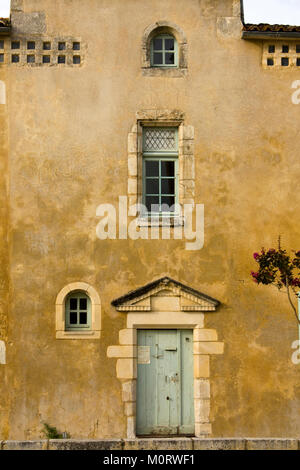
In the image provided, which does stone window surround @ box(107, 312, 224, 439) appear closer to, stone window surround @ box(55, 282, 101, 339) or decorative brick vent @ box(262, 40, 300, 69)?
stone window surround @ box(55, 282, 101, 339)

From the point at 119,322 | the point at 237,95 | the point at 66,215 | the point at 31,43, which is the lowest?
the point at 119,322

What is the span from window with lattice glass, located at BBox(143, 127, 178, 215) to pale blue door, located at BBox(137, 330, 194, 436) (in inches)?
82.7

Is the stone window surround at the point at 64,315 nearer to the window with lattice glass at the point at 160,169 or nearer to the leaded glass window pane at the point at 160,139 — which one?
the window with lattice glass at the point at 160,169

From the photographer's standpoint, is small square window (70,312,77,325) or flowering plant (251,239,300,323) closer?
flowering plant (251,239,300,323)

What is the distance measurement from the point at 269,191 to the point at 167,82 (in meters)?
2.45

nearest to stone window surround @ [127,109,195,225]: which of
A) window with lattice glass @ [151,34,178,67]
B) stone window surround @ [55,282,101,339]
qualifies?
window with lattice glass @ [151,34,178,67]

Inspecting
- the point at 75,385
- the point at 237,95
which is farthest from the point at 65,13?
the point at 75,385

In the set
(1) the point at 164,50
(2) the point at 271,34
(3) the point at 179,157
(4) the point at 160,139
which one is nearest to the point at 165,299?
(3) the point at 179,157

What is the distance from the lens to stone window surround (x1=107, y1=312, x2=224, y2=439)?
1239 centimetres

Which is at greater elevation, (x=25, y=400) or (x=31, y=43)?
(x=31, y=43)

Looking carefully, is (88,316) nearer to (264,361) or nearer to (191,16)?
(264,361)

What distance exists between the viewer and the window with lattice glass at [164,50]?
13250mm

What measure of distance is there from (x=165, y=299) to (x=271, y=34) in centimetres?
467

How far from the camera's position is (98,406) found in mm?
12391
